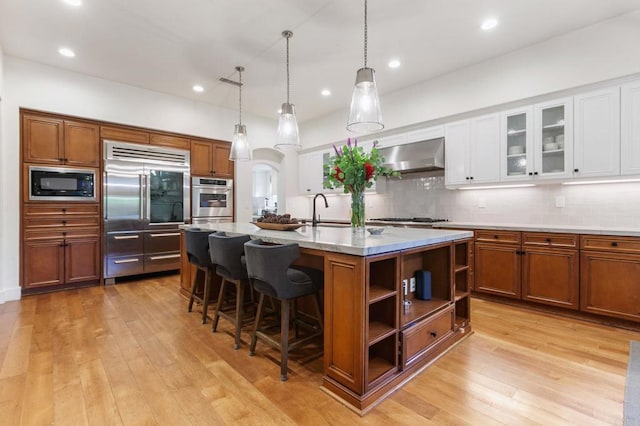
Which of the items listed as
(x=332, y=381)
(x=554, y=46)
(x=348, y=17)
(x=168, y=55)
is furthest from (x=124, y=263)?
(x=554, y=46)

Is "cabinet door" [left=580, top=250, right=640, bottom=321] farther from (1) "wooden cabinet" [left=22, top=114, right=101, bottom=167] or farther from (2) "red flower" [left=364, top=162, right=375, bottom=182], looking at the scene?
(1) "wooden cabinet" [left=22, top=114, right=101, bottom=167]

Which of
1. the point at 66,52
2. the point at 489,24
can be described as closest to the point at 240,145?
the point at 66,52

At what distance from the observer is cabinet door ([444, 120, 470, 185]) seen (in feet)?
13.7

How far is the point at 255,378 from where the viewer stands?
2.04 meters

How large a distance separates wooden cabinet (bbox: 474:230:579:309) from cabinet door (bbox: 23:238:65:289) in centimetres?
547

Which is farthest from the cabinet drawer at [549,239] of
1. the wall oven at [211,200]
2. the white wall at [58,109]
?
the white wall at [58,109]

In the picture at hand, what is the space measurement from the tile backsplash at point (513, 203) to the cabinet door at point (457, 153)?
328mm

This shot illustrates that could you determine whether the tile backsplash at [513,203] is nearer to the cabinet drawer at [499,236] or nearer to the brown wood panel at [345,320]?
the cabinet drawer at [499,236]

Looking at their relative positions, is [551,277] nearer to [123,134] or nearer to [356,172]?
[356,172]

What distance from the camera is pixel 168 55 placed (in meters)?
3.83

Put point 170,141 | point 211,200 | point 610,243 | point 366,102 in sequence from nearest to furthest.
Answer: point 366,102, point 610,243, point 170,141, point 211,200

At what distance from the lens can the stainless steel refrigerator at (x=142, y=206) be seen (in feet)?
14.9

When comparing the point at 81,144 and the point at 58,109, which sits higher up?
the point at 58,109

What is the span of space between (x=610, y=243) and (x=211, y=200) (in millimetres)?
5467
